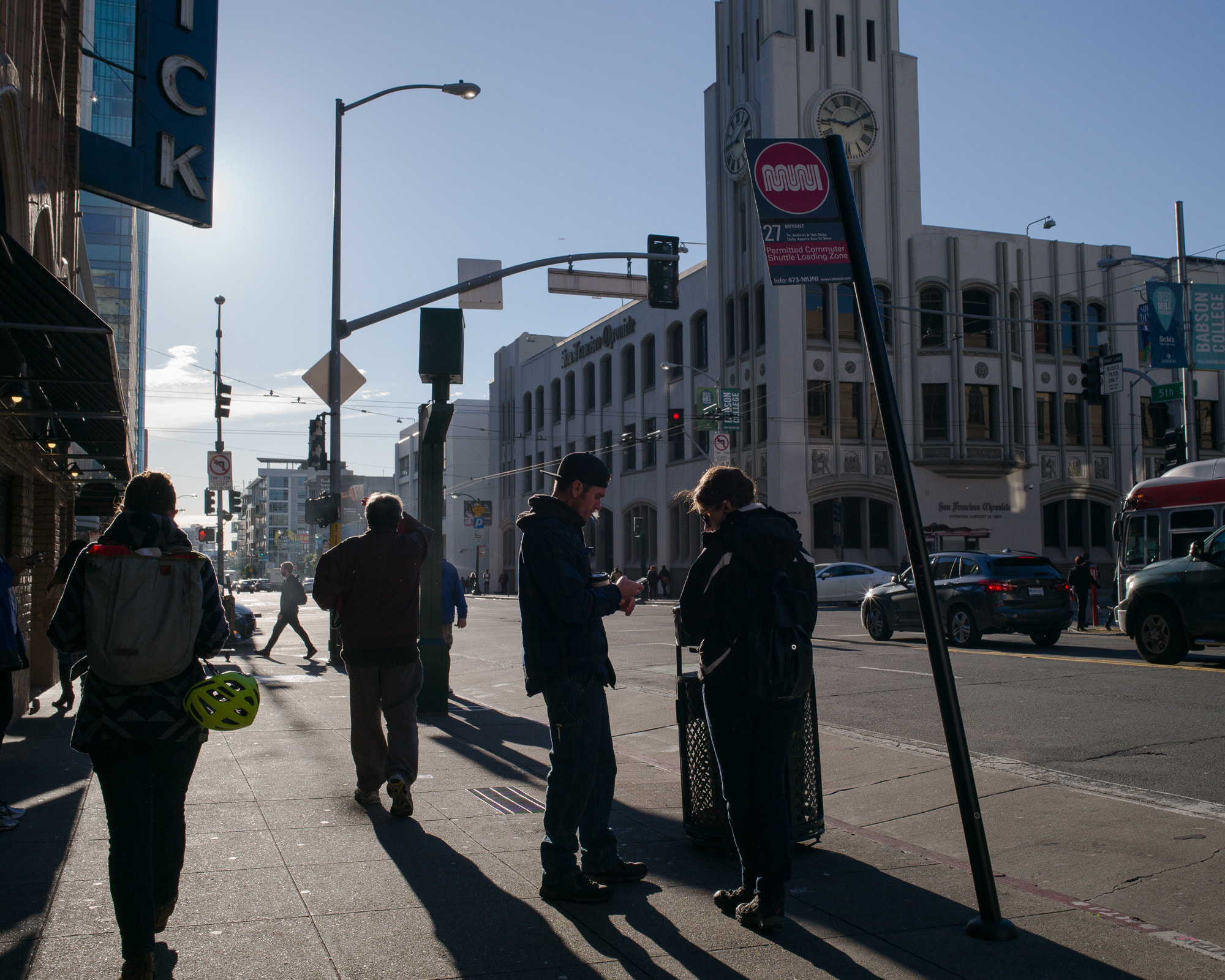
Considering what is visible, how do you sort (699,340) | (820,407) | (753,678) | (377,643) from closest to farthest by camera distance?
1. (753,678)
2. (377,643)
3. (820,407)
4. (699,340)

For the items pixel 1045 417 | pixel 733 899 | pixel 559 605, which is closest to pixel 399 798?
pixel 559 605

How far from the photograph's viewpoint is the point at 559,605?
448cm

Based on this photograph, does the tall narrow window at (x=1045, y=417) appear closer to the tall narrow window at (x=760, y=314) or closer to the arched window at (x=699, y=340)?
the tall narrow window at (x=760, y=314)

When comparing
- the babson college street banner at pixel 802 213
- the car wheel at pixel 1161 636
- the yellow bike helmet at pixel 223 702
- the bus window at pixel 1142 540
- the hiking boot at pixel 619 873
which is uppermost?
the babson college street banner at pixel 802 213

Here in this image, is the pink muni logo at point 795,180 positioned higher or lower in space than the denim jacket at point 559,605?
higher

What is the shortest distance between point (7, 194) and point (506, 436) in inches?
2417

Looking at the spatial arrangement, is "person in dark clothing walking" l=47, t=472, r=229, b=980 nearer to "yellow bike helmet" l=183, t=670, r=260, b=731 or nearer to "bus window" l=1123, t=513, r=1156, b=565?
"yellow bike helmet" l=183, t=670, r=260, b=731

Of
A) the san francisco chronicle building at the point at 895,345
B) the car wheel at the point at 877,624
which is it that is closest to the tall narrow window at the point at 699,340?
the san francisco chronicle building at the point at 895,345

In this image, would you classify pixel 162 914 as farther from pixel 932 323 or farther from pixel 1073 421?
pixel 1073 421

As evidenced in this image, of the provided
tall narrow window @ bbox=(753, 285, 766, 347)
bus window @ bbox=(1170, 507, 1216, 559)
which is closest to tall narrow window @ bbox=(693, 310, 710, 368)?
tall narrow window @ bbox=(753, 285, 766, 347)

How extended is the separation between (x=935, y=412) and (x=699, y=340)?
35.7ft

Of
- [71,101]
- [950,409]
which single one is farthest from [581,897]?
[950,409]

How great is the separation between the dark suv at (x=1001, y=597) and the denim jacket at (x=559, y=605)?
13890mm

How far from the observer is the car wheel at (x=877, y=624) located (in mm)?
19906
